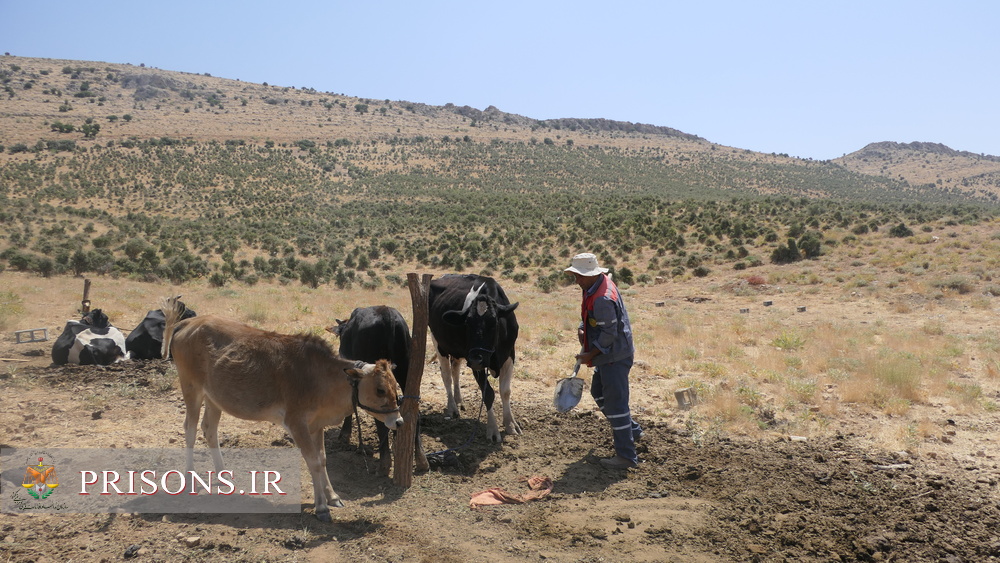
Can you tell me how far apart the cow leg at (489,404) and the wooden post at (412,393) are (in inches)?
56.2

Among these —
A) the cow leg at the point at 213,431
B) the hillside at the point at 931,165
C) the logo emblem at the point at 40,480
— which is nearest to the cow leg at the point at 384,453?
the cow leg at the point at 213,431

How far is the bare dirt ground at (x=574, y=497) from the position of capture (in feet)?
16.8

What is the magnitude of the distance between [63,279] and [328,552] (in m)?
24.7

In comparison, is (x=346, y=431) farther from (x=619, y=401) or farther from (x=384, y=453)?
(x=619, y=401)

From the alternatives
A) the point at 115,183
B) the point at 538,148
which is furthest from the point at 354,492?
the point at 538,148


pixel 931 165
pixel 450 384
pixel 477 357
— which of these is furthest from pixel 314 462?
pixel 931 165

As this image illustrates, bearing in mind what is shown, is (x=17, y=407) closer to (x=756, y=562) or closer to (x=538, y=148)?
(x=756, y=562)

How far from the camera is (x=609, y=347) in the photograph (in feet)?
22.7

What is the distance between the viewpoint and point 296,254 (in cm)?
3884

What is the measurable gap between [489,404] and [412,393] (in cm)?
165

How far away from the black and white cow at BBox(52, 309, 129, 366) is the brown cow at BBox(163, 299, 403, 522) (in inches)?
224

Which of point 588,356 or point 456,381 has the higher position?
point 588,356

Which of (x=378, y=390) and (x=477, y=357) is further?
(x=477, y=357)

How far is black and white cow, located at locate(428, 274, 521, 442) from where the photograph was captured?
300 inches
